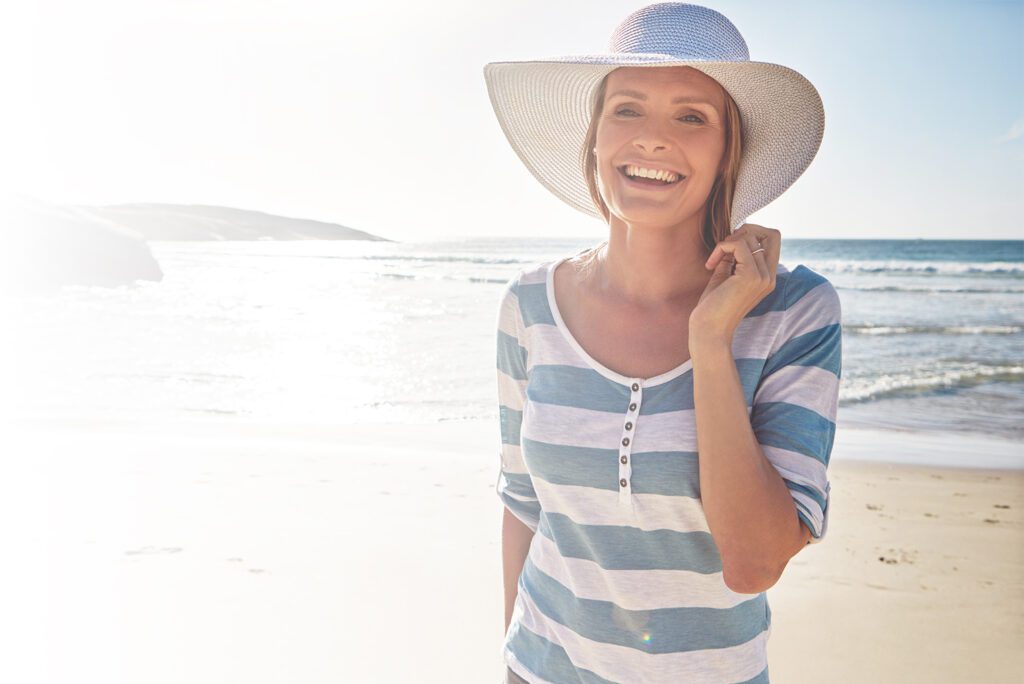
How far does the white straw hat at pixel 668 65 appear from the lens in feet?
5.10

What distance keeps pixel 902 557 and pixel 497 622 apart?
102 inches

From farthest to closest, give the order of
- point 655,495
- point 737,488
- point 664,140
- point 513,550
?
point 513,550 → point 664,140 → point 655,495 → point 737,488

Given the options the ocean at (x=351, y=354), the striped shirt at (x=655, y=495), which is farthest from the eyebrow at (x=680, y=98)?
the ocean at (x=351, y=354)

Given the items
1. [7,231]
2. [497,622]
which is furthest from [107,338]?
[497,622]

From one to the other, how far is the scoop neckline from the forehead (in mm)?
377

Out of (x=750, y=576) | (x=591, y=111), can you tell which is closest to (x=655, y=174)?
(x=591, y=111)

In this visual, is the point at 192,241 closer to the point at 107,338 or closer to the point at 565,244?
the point at 565,244

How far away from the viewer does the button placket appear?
1.45m

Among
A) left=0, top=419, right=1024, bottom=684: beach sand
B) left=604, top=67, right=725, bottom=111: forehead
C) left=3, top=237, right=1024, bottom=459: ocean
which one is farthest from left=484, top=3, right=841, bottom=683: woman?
left=3, top=237, right=1024, bottom=459: ocean

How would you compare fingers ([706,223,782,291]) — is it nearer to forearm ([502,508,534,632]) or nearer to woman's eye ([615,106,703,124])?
woman's eye ([615,106,703,124])

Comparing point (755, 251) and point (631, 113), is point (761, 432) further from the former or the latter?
point (631, 113)

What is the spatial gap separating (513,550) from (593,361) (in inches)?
20.5

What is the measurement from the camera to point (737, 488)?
4.31 ft

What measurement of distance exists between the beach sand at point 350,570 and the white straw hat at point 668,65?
2375 millimetres
